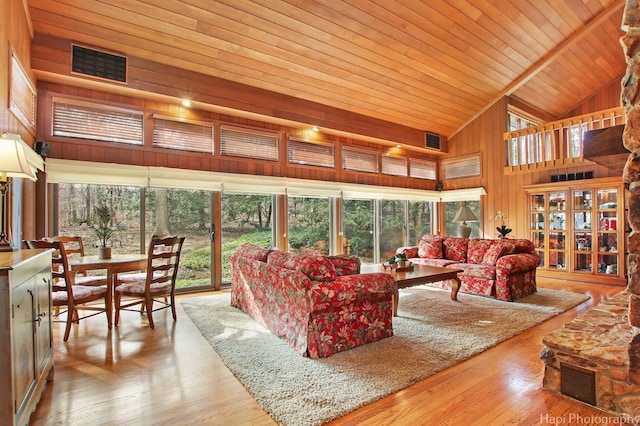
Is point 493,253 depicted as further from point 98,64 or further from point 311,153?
point 98,64

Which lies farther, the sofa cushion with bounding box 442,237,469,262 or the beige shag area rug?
the sofa cushion with bounding box 442,237,469,262

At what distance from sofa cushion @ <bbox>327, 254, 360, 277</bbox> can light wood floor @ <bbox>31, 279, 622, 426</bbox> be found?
1.12 meters

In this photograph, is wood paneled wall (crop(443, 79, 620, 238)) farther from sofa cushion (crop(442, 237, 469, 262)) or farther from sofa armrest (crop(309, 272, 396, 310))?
sofa armrest (crop(309, 272, 396, 310))

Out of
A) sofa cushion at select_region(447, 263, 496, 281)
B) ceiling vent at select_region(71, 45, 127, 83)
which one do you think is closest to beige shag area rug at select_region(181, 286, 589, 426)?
sofa cushion at select_region(447, 263, 496, 281)

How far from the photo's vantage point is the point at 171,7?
3719 mm

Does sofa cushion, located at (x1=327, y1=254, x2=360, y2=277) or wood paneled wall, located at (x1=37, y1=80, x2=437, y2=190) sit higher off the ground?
wood paneled wall, located at (x1=37, y1=80, x2=437, y2=190)

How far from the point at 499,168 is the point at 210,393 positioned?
23.9 feet

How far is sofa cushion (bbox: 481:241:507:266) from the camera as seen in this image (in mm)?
4703

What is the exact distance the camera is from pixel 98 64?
406cm

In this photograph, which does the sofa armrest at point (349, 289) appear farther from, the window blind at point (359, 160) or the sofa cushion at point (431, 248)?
the window blind at point (359, 160)

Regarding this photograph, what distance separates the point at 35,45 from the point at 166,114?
5.04ft

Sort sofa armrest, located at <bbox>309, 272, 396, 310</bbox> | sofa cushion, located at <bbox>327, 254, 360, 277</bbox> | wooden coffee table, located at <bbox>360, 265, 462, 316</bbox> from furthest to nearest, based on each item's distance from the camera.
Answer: wooden coffee table, located at <bbox>360, 265, 462, 316</bbox>, sofa cushion, located at <bbox>327, 254, 360, 277</bbox>, sofa armrest, located at <bbox>309, 272, 396, 310</bbox>

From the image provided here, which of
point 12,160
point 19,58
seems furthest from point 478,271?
point 19,58

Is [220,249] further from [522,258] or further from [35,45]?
[522,258]
